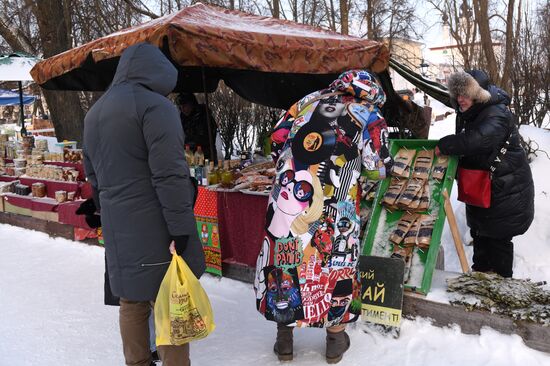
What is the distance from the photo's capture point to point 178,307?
231 cm

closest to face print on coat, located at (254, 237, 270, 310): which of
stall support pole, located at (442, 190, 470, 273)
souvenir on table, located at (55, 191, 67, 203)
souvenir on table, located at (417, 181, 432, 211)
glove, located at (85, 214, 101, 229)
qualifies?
glove, located at (85, 214, 101, 229)

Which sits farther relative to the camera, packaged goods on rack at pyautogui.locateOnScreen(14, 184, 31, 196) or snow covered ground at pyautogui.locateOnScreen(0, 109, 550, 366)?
packaged goods on rack at pyautogui.locateOnScreen(14, 184, 31, 196)

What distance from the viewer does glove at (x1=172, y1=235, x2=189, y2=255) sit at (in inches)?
90.4

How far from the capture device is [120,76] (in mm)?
2363

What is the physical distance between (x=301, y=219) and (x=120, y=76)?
1.22 m

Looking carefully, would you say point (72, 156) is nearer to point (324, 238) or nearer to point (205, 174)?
point (205, 174)

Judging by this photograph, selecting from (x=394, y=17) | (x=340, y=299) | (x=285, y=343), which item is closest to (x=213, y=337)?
(x=285, y=343)

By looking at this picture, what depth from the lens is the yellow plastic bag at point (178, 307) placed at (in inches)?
90.8

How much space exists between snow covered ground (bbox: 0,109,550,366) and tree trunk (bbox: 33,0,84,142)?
5.19m

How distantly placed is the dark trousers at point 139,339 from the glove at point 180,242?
40 cm

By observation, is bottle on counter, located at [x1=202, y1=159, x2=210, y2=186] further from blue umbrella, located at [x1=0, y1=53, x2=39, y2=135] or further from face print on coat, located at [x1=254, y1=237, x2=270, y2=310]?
blue umbrella, located at [x1=0, y1=53, x2=39, y2=135]

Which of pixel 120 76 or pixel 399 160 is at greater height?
pixel 120 76

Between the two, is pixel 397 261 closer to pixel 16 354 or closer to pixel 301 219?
pixel 301 219

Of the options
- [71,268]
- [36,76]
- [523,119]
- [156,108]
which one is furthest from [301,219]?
[523,119]
